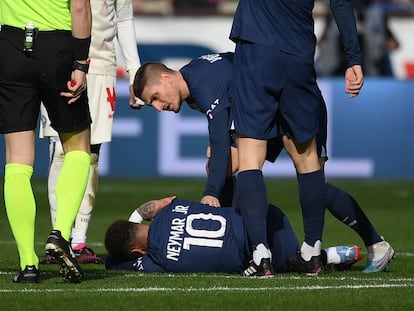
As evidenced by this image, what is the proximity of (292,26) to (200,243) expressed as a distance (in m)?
1.36

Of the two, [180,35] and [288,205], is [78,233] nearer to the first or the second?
[288,205]

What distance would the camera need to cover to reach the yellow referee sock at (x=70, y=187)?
6.93m

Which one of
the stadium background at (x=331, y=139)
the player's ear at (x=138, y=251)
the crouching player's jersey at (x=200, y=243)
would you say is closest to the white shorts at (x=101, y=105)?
the player's ear at (x=138, y=251)

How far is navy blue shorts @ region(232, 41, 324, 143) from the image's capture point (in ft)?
23.6

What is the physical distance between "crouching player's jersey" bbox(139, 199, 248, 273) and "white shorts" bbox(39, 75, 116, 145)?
1.71 m

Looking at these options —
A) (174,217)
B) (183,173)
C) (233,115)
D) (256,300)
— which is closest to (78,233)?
(174,217)

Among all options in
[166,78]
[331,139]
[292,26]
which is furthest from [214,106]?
[331,139]

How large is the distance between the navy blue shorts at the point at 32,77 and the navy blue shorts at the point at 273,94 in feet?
3.25

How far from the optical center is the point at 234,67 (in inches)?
291

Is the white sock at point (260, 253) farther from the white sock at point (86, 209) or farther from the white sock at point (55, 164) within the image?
the white sock at point (55, 164)

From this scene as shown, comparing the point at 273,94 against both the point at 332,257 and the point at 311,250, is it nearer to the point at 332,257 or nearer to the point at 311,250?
the point at 311,250

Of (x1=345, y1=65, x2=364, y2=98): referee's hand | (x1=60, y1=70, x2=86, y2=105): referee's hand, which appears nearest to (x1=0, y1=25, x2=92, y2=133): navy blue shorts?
(x1=60, y1=70, x2=86, y2=105): referee's hand

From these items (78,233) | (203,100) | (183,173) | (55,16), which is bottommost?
(183,173)

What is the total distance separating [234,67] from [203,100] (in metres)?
0.46
